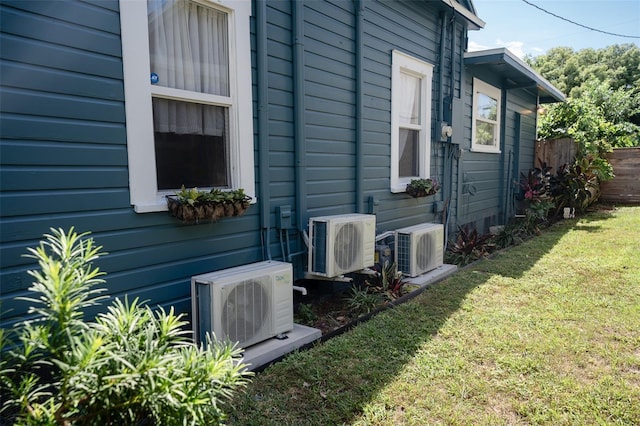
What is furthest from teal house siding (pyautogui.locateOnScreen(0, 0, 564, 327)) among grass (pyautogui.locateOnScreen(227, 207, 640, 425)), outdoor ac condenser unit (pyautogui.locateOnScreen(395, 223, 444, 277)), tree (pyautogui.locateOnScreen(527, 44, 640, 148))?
tree (pyautogui.locateOnScreen(527, 44, 640, 148))

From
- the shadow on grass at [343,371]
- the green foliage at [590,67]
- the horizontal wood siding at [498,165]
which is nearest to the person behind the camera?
the shadow on grass at [343,371]

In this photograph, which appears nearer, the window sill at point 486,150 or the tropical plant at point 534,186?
the window sill at point 486,150

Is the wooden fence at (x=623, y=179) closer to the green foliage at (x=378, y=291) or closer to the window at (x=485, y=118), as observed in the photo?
the window at (x=485, y=118)

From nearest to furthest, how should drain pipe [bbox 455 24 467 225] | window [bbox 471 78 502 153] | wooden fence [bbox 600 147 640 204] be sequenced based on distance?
drain pipe [bbox 455 24 467 225], window [bbox 471 78 502 153], wooden fence [bbox 600 147 640 204]

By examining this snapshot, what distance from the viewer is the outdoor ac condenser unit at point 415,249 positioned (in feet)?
14.7

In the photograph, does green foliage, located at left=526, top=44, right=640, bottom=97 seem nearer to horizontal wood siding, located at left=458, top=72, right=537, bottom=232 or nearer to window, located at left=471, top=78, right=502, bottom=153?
horizontal wood siding, located at left=458, top=72, right=537, bottom=232

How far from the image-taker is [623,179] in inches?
421

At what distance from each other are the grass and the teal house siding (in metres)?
0.98

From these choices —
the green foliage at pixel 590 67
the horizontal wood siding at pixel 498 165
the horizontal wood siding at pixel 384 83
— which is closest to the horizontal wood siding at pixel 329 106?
the horizontal wood siding at pixel 384 83

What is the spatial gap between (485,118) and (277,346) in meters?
6.07

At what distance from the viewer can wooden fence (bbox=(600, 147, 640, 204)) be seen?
10562 millimetres

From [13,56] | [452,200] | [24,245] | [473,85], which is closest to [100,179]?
[24,245]

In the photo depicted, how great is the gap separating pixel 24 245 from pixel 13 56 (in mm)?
898

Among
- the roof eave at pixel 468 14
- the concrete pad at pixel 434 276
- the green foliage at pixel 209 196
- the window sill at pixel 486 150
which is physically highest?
the roof eave at pixel 468 14
